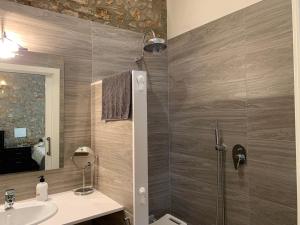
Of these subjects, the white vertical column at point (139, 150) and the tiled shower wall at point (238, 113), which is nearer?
the white vertical column at point (139, 150)

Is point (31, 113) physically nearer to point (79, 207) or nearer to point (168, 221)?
point (79, 207)

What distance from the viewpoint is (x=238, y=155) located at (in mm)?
1847

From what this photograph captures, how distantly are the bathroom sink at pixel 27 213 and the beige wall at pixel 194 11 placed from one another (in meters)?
1.95

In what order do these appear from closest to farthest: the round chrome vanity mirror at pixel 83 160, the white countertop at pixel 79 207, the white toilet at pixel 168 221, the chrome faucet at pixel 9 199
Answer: the white countertop at pixel 79 207, the chrome faucet at pixel 9 199, the round chrome vanity mirror at pixel 83 160, the white toilet at pixel 168 221

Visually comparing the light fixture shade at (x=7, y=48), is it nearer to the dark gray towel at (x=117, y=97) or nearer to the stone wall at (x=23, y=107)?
the stone wall at (x=23, y=107)

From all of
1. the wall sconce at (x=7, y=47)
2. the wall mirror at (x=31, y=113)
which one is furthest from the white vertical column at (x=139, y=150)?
the wall sconce at (x=7, y=47)

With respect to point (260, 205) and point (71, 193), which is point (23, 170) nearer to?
point (71, 193)

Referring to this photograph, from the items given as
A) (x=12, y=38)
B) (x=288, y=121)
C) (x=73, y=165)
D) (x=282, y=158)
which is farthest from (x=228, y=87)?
(x=12, y=38)

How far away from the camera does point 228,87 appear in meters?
1.93

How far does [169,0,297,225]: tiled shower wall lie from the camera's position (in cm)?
159

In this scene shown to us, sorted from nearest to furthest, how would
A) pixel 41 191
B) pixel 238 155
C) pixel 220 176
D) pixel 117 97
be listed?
pixel 117 97 → pixel 41 191 → pixel 238 155 → pixel 220 176

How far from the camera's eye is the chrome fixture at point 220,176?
196 centimetres

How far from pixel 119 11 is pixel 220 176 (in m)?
1.77

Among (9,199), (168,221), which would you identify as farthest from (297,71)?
(9,199)
